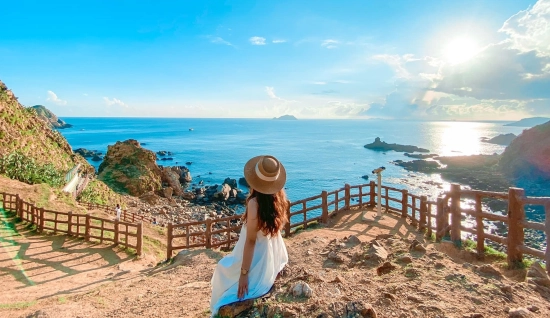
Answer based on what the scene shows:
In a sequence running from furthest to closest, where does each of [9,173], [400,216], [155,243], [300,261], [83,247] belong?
[9,173] < [155,243] < [400,216] < [83,247] < [300,261]

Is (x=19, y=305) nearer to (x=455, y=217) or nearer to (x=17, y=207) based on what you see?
(x=17, y=207)

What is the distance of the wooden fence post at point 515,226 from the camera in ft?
21.0

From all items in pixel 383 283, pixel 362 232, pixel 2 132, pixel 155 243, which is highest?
pixel 2 132

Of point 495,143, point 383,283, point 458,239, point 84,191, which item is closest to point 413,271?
point 383,283

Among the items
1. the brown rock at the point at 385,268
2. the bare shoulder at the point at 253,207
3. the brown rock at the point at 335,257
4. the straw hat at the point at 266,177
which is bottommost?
the brown rock at the point at 335,257

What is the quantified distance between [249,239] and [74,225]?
1149 centimetres

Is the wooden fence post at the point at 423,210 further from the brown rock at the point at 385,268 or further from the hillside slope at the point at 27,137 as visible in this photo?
the hillside slope at the point at 27,137

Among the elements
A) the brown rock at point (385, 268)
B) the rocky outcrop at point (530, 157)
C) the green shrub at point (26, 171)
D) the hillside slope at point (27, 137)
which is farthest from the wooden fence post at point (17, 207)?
the rocky outcrop at point (530, 157)

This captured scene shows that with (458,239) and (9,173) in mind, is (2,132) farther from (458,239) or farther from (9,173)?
(458,239)

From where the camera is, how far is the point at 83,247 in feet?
37.1

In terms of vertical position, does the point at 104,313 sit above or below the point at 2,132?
below

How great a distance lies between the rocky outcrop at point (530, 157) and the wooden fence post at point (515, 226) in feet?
157

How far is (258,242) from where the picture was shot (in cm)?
361

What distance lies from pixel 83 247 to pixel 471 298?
1204 centimetres
